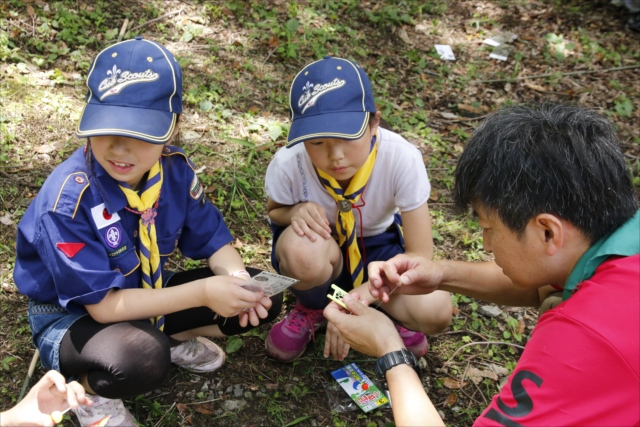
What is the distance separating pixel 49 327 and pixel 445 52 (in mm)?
4513

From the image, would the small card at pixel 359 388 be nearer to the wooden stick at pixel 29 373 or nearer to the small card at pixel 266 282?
the small card at pixel 266 282

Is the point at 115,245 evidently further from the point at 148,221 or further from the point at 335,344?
the point at 335,344

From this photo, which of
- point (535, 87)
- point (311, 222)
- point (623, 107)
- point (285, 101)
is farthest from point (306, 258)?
point (623, 107)

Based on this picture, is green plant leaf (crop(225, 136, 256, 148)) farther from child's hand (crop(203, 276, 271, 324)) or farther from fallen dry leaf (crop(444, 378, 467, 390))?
fallen dry leaf (crop(444, 378, 467, 390))

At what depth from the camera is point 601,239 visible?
1.86 meters

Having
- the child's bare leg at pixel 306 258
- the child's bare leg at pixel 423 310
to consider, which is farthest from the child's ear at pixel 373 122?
the child's bare leg at pixel 423 310

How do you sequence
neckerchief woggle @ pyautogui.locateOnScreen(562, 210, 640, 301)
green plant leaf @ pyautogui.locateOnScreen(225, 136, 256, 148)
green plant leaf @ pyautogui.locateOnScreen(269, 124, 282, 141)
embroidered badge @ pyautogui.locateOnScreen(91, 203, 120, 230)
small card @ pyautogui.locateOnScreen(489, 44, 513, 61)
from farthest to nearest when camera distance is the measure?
small card @ pyautogui.locateOnScreen(489, 44, 513, 61), green plant leaf @ pyautogui.locateOnScreen(269, 124, 282, 141), green plant leaf @ pyautogui.locateOnScreen(225, 136, 256, 148), embroidered badge @ pyautogui.locateOnScreen(91, 203, 120, 230), neckerchief woggle @ pyautogui.locateOnScreen(562, 210, 640, 301)

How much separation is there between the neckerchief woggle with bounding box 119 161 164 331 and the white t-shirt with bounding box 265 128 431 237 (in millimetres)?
613

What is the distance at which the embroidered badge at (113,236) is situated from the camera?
7.83 ft

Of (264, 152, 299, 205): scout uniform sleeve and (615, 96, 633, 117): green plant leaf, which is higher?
(264, 152, 299, 205): scout uniform sleeve

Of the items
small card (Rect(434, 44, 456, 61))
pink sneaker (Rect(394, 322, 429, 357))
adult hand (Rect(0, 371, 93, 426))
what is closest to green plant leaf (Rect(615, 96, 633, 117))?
small card (Rect(434, 44, 456, 61))

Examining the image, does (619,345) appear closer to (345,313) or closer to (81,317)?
(345,313)

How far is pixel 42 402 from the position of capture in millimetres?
1871

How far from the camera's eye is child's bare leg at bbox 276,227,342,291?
277cm
